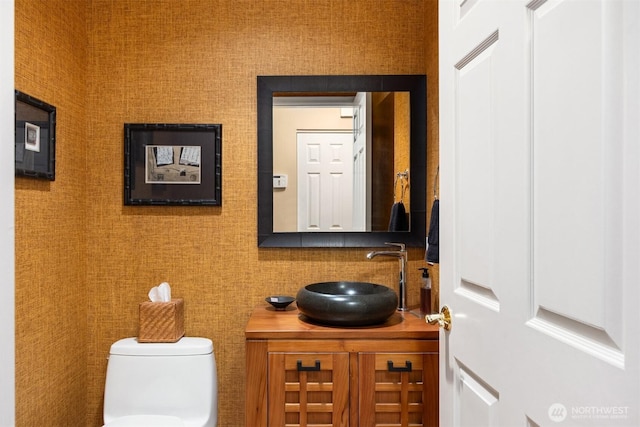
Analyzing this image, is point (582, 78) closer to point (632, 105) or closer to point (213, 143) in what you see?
point (632, 105)

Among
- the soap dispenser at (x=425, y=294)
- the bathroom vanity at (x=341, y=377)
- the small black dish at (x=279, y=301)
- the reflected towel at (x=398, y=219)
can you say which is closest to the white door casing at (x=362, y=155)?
the reflected towel at (x=398, y=219)

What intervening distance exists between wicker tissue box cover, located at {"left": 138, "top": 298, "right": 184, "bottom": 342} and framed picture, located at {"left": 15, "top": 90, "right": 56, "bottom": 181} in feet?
2.21

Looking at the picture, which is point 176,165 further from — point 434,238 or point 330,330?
point 434,238

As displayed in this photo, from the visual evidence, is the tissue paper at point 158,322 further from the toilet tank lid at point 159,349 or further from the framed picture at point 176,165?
the framed picture at point 176,165

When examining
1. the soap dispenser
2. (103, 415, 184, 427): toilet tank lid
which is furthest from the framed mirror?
(103, 415, 184, 427): toilet tank lid

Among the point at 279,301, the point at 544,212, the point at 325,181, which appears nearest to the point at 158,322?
the point at 279,301

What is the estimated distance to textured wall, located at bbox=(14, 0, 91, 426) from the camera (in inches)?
61.1

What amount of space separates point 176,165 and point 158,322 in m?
0.73

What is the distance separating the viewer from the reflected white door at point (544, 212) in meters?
0.58

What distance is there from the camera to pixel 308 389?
1.61 metres

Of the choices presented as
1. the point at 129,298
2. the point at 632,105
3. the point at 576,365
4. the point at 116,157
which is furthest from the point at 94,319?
the point at 632,105

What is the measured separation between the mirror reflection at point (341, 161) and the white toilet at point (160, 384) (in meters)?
0.72

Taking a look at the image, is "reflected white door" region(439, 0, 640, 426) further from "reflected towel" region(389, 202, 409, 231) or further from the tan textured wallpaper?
the tan textured wallpaper

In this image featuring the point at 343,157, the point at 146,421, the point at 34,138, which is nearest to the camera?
the point at 34,138
